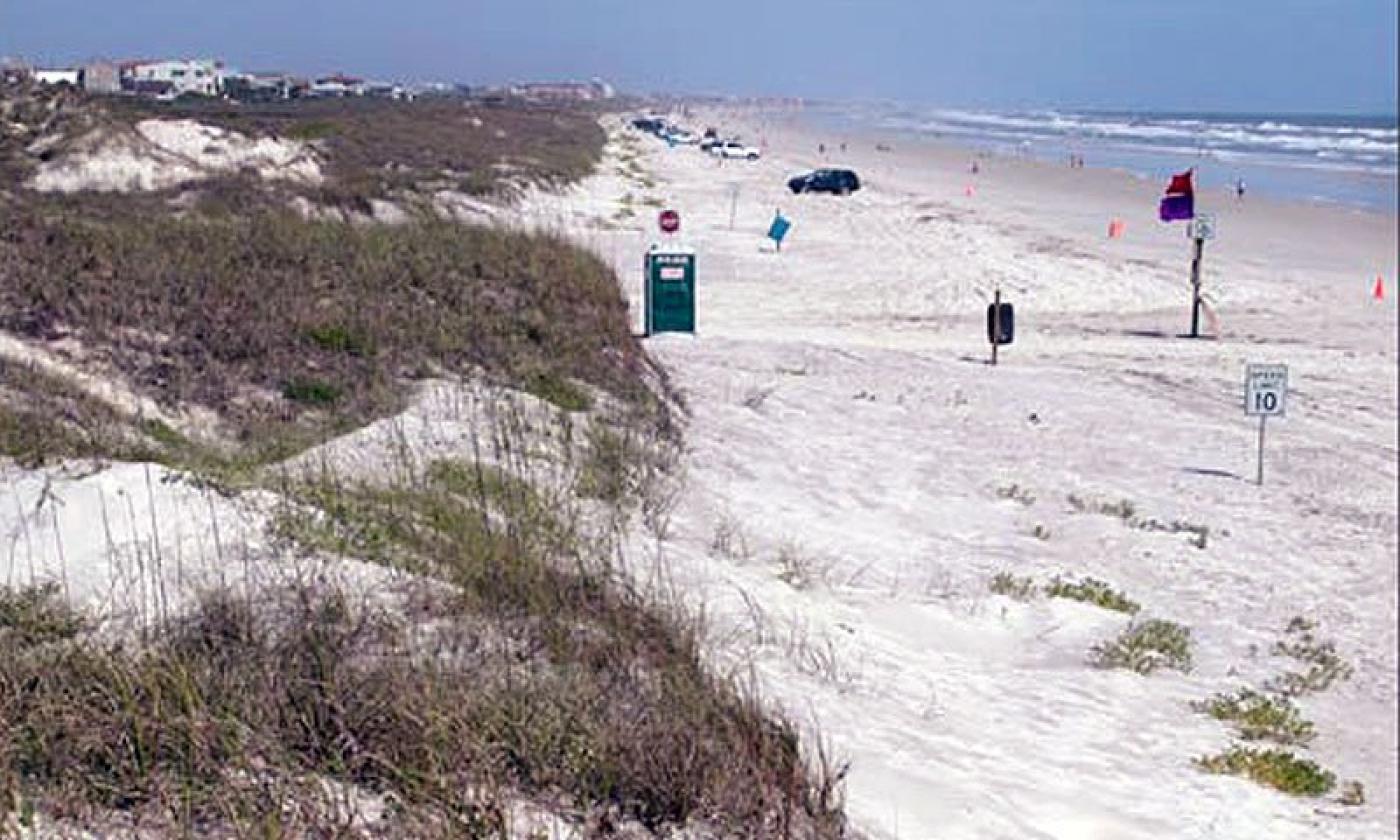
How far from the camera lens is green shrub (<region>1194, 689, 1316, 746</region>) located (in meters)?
6.76

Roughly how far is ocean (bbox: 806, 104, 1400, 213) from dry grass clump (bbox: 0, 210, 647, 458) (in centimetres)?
3757

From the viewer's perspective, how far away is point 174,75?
26.7 m

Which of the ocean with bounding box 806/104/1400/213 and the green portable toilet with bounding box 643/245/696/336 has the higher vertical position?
the green portable toilet with bounding box 643/245/696/336

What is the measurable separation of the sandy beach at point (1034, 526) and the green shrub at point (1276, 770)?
10 centimetres

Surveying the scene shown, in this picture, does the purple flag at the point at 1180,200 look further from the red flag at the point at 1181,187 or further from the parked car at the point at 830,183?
the parked car at the point at 830,183

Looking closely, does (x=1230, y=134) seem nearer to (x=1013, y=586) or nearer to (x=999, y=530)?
(x=999, y=530)

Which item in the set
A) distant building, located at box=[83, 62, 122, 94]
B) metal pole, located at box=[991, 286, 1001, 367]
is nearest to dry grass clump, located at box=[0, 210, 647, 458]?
metal pole, located at box=[991, 286, 1001, 367]

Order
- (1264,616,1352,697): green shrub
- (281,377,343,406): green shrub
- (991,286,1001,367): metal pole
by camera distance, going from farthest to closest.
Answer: (991,286,1001,367): metal pole < (281,377,343,406): green shrub < (1264,616,1352,697): green shrub

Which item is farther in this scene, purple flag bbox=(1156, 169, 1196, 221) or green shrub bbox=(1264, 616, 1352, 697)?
purple flag bbox=(1156, 169, 1196, 221)

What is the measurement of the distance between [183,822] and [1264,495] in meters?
9.75

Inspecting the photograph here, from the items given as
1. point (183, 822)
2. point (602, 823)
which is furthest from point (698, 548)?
point (183, 822)

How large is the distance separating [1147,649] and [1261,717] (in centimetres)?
92

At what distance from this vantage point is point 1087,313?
75.7 ft

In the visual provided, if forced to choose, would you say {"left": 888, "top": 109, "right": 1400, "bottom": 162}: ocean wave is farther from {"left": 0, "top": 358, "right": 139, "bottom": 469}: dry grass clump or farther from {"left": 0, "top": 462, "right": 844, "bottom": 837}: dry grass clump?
{"left": 0, "top": 462, "right": 844, "bottom": 837}: dry grass clump
